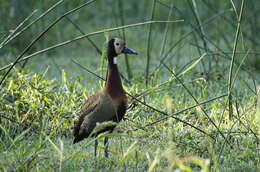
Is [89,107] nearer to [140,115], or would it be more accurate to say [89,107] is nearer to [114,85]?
[114,85]

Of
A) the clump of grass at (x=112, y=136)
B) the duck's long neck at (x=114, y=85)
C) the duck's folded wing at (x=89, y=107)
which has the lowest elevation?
the clump of grass at (x=112, y=136)

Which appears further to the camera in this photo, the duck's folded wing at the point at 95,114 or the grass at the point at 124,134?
the duck's folded wing at the point at 95,114

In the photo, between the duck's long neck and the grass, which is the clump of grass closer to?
the grass

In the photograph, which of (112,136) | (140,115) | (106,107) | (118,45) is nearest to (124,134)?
(112,136)

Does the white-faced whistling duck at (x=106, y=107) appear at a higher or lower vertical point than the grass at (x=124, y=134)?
higher

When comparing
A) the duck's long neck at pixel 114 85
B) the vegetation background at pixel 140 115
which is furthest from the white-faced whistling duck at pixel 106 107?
the vegetation background at pixel 140 115

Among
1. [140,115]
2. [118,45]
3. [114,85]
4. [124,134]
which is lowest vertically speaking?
[140,115]

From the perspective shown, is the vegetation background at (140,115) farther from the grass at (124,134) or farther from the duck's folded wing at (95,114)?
the duck's folded wing at (95,114)

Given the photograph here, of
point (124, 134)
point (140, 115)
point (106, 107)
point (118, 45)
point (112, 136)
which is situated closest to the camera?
point (124, 134)

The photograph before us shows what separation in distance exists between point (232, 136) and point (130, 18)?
5.19m

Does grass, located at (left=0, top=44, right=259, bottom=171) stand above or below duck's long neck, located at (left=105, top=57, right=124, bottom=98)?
below

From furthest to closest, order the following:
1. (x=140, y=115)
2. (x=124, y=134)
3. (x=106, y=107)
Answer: (x=140, y=115)
(x=106, y=107)
(x=124, y=134)

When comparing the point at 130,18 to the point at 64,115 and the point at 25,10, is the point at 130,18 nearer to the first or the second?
the point at 25,10

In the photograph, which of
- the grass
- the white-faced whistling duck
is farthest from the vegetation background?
the white-faced whistling duck
